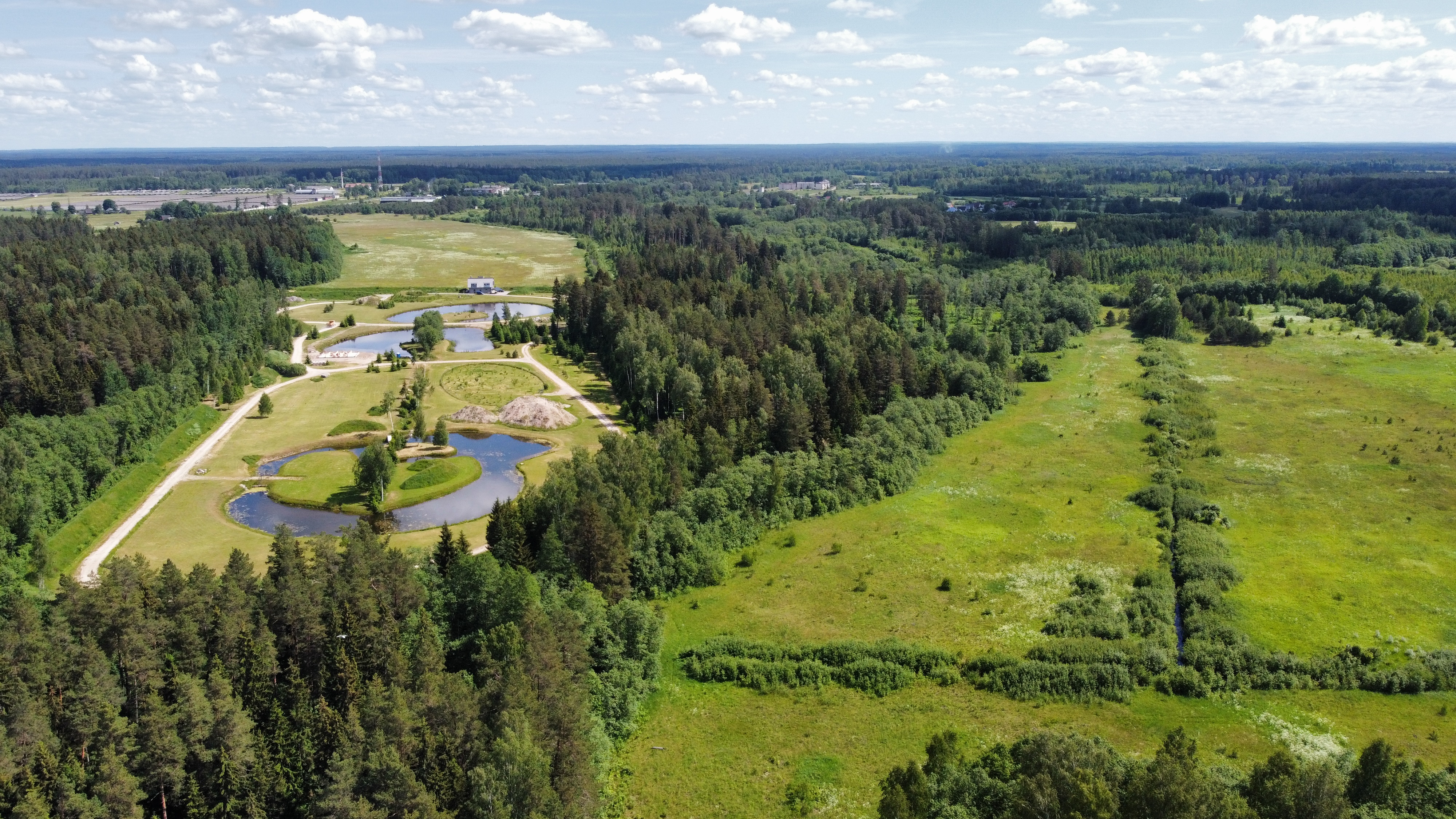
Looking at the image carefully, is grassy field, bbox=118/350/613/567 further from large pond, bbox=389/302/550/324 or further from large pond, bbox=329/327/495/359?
large pond, bbox=389/302/550/324

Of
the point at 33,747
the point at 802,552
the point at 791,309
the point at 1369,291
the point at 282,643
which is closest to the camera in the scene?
the point at 33,747

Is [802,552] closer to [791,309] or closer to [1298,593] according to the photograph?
[1298,593]

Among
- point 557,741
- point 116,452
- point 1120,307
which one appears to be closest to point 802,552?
point 557,741

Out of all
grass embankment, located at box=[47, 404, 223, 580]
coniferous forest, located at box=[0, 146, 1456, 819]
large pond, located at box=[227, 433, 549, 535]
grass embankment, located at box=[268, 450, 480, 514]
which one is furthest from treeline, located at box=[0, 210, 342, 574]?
grass embankment, located at box=[268, 450, 480, 514]

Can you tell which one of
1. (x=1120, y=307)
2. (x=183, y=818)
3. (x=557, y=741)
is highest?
(x=1120, y=307)

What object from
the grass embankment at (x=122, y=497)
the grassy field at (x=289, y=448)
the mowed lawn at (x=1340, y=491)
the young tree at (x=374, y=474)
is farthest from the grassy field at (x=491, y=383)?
the mowed lawn at (x=1340, y=491)

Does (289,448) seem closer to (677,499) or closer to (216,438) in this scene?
(216,438)

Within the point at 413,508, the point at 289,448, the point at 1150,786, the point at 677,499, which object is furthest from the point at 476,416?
the point at 1150,786
